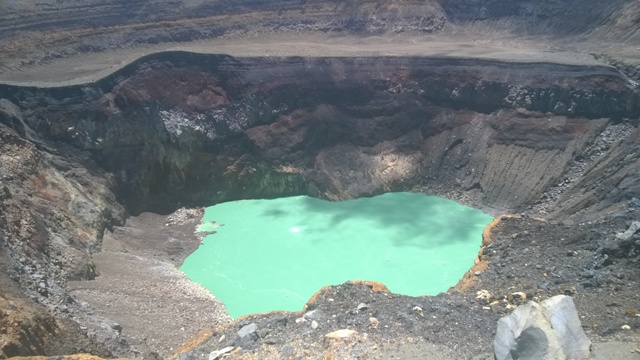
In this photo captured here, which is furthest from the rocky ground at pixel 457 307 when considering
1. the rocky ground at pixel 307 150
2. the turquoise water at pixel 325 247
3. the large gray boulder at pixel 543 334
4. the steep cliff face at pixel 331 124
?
the steep cliff face at pixel 331 124

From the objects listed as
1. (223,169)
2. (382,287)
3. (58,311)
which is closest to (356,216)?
(223,169)

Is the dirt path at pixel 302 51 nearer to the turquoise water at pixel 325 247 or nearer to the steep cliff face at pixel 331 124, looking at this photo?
the steep cliff face at pixel 331 124

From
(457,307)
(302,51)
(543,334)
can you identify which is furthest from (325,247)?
(543,334)

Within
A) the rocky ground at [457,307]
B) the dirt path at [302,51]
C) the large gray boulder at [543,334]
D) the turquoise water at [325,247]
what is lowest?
the turquoise water at [325,247]

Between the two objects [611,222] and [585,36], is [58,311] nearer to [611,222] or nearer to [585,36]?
[611,222]

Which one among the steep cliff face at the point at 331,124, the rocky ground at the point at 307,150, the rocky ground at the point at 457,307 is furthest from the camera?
the steep cliff face at the point at 331,124
